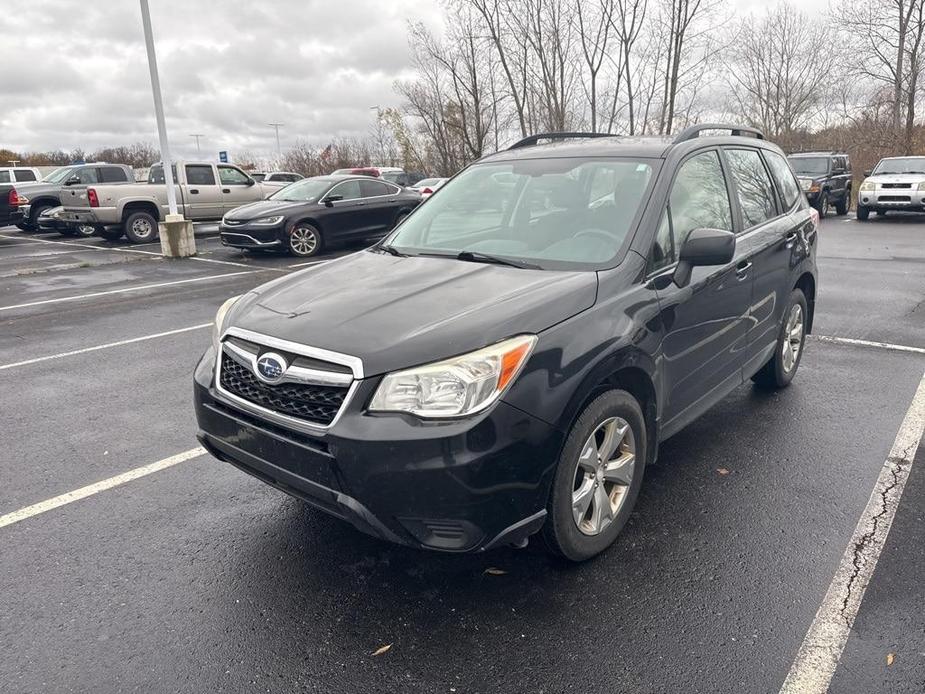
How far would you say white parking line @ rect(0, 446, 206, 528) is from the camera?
3555 mm

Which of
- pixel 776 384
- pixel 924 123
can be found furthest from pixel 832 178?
pixel 776 384

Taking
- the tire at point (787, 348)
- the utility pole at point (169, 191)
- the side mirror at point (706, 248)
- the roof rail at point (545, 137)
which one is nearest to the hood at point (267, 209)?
the utility pole at point (169, 191)

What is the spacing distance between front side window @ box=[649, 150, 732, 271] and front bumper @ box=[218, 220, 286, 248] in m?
10.4

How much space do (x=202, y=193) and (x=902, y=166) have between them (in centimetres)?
1881

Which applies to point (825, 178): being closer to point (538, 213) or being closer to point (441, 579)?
point (538, 213)

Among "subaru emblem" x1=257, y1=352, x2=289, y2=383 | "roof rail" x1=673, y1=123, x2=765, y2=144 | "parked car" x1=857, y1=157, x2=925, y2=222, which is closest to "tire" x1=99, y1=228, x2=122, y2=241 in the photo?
"roof rail" x1=673, y1=123, x2=765, y2=144

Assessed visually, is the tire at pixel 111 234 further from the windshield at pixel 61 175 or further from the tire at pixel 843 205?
the tire at pixel 843 205

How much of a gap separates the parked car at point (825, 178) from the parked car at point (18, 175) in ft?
78.2

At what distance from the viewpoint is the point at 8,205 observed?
59.1 ft

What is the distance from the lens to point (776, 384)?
506 cm

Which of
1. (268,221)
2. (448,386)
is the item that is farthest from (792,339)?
(268,221)

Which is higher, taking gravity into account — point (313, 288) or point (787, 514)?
point (313, 288)

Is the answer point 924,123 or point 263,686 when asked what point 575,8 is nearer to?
point 924,123

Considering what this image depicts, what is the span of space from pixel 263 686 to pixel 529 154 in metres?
3.18
